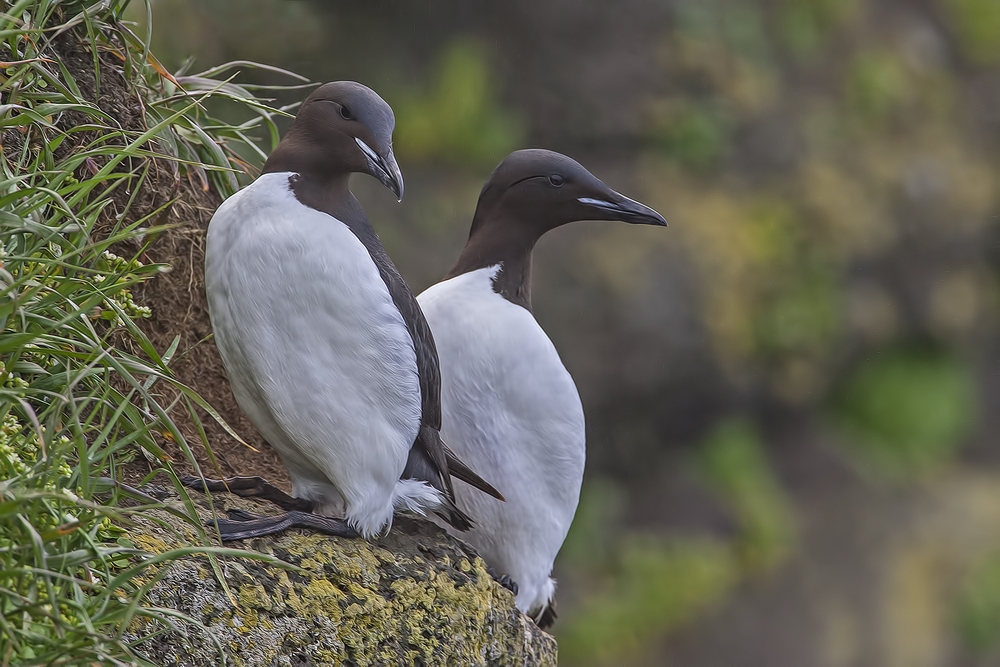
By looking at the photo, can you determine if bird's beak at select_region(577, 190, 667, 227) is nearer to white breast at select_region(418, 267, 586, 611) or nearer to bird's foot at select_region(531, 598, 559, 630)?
white breast at select_region(418, 267, 586, 611)

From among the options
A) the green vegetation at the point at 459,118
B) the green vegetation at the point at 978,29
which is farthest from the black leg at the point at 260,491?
the green vegetation at the point at 978,29

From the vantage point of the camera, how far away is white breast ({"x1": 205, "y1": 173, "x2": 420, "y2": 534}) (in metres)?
2.42

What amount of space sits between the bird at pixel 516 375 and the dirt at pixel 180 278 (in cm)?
56

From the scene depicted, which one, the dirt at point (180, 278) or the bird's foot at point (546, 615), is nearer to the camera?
the dirt at point (180, 278)

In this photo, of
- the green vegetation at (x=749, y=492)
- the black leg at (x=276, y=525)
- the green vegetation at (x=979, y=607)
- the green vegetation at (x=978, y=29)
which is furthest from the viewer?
the green vegetation at (x=978, y=29)

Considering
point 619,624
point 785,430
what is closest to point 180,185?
point 619,624

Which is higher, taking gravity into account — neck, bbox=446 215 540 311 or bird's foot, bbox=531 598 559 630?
neck, bbox=446 215 540 311

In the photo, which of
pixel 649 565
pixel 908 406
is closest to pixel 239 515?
pixel 649 565

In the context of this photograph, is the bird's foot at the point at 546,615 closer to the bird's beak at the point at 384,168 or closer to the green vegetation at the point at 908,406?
the bird's beak at the point at 384,168

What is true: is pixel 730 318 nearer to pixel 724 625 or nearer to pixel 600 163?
pixel 600 163

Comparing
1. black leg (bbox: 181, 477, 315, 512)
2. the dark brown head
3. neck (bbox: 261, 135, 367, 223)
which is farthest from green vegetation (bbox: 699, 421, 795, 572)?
neck (bbox: 261, 135, 367, 223)

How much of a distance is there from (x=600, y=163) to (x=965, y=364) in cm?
396

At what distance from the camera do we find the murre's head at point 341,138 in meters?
2.49

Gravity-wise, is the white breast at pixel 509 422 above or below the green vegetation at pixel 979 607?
above
